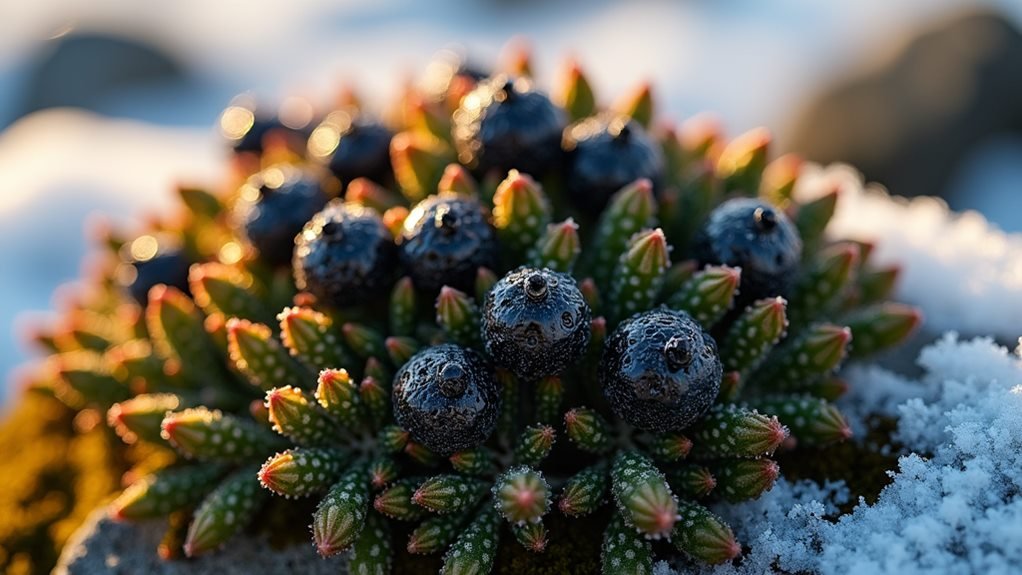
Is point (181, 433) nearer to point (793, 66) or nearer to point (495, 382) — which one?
point (495, 382)

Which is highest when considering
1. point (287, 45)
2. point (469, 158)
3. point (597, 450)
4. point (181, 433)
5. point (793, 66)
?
point (469, 158)

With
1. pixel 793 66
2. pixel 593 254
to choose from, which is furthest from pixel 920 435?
pixel 793 66

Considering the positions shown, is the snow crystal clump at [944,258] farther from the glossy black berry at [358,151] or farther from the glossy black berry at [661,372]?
the glossy black berry at [358,151]

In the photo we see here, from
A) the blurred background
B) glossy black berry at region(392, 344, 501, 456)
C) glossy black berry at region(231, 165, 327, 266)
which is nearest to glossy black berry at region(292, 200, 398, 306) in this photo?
glossy black berry at region(231, 165, 327, 266)

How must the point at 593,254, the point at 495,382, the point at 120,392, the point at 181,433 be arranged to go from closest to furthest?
the point at 495,382 < the point at 181,433 < the point at 593,254 < the point at 120,392

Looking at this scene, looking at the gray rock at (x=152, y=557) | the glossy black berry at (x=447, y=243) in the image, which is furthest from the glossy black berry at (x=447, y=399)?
the gray rock at (x=152, y=557)

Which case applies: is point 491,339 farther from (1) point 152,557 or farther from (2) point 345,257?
(1) point 152,557

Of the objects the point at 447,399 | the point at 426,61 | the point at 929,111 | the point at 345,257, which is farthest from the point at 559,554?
the point at 426,61
